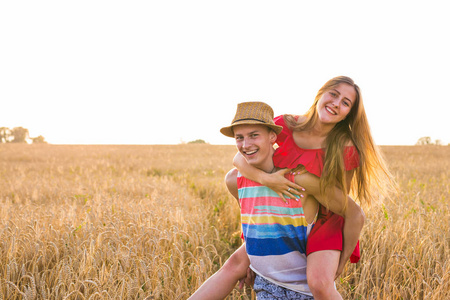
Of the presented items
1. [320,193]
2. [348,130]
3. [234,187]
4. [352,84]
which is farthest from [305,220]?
[352,84]

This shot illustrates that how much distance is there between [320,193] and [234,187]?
0.87m

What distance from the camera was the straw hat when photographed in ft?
8.34

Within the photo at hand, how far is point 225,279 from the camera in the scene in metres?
2.77

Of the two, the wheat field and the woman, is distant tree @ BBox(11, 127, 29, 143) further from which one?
the woman

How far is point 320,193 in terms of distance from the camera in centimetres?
256

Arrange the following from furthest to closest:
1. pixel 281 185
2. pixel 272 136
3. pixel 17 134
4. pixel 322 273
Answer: pixel 17 134
pixel 272 136
pixel 281 185
pixel 322 273

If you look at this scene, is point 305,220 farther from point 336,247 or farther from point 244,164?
point 244,164

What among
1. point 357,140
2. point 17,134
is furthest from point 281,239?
point 17,134

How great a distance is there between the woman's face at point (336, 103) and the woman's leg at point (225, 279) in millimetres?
1374

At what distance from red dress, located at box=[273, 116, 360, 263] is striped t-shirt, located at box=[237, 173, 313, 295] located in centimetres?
10

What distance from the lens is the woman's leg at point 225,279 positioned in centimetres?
270

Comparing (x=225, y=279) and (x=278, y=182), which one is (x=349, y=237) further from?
(x=225, y=279)

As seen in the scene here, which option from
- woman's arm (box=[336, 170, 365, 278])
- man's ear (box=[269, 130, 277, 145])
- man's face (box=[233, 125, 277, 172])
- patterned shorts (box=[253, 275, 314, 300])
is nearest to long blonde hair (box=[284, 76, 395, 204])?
woman's arm (box=[336, 170, 365, 278])

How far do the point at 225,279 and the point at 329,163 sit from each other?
1.28m
